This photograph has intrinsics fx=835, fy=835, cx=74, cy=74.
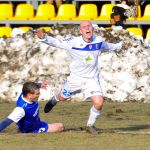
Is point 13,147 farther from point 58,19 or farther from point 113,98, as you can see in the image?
point 58,19

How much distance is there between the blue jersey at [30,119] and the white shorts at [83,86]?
3.21ft

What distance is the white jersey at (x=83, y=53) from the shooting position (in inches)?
548

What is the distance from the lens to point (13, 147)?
11867 mm

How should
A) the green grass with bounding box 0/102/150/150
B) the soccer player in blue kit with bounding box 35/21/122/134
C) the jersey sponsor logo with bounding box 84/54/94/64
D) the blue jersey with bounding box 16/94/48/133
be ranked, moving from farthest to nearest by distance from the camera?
the jersey sponsor logo with bounding box 84/54/94/64 → the soccer player in blue kit with bounding box 35/21/122/134 → the blue jersey with bounding box 16/94/48/133 → the green grass with bounding box 0/102/150/150

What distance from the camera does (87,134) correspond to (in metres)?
13.3

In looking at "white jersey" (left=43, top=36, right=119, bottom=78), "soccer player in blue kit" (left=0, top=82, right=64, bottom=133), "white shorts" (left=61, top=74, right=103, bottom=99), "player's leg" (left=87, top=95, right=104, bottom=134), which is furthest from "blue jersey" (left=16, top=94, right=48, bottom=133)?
"white jersey" (left=43, top=36, right=119, bottom=78)

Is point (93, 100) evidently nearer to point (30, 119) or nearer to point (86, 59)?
point (86, 59)

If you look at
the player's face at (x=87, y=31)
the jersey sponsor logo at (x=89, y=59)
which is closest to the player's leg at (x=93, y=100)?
the jersey sponsor logo at (x=89, y=59)

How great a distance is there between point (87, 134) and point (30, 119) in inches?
36.9

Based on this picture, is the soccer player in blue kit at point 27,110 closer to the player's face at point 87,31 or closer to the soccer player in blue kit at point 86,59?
the soccer player in blue kit at point 86,59

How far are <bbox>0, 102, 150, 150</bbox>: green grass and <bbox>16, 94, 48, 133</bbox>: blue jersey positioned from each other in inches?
9.5

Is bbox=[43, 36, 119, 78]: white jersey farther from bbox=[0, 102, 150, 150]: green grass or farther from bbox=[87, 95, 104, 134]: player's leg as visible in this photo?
bbox=[0, 102, 150, 150]: green grass

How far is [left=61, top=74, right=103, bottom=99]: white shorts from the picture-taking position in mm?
13844

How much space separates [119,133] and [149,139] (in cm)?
77
